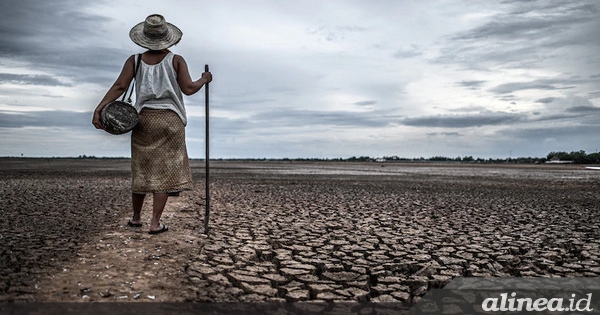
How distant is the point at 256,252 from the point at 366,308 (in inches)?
53.5

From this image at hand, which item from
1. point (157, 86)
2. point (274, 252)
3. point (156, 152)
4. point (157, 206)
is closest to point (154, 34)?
point (157, 86)

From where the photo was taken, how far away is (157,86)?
3625 mm

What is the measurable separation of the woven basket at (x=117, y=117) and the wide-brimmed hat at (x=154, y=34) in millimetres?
538

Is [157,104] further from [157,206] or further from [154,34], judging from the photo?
[157,206]

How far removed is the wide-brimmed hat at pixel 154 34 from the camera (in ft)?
11.8

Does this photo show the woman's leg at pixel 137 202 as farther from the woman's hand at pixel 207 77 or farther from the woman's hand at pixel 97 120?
the woman's hand at pixel 207 77

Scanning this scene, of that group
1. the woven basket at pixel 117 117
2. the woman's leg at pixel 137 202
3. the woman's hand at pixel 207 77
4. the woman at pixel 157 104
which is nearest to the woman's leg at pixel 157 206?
the woman at pixel 157 104

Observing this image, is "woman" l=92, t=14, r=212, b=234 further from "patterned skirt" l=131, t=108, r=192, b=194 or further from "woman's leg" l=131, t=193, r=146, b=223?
"woman's leg" l=131, t=193, r=146, b=223

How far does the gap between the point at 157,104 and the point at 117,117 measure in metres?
0.34

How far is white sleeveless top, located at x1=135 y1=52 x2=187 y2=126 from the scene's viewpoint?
11.9 ft

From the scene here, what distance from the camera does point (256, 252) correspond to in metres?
3.54

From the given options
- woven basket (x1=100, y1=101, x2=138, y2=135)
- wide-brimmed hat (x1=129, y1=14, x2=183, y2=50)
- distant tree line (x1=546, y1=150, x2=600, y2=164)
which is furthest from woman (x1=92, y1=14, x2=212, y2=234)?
distant tree line (x1=546, y1=150, x2=600, y2=164)

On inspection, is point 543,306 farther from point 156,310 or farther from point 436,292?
point 156,310

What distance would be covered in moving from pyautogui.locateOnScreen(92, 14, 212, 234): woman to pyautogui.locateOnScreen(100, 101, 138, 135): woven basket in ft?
0.44
